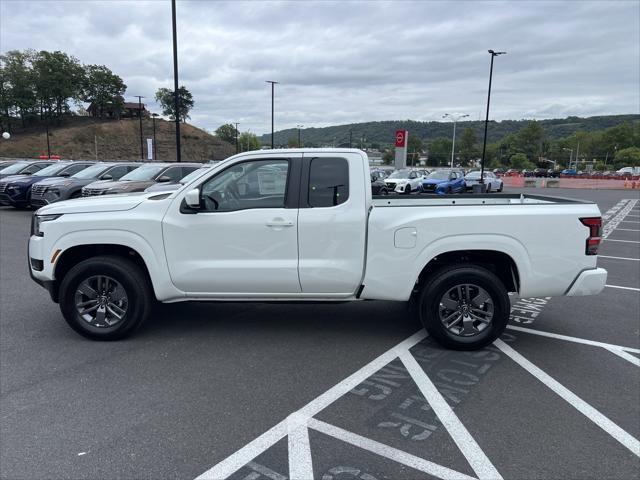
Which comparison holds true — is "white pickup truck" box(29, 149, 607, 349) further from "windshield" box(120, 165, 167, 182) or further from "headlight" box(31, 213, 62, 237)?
"windshield" box(120, 165, 167, 182)

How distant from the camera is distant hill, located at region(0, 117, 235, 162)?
8519cm

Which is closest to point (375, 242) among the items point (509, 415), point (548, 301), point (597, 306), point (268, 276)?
point (268, 276)

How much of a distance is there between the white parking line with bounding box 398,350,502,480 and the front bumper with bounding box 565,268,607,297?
5.49 feet

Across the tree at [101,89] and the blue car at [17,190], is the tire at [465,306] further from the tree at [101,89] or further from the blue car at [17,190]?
the tree at [101,89]

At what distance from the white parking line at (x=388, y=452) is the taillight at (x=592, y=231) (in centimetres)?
265

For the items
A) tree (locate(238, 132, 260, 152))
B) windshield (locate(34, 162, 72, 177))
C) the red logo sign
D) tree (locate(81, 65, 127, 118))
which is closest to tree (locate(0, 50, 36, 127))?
tree (locate(81, 65, 127, 118))

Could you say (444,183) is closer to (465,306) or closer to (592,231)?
(592,231)

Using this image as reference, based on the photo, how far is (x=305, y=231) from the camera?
4395 millimetres

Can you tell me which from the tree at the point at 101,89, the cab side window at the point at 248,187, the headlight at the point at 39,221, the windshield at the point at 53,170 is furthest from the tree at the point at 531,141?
the headlight at the point at 39,221

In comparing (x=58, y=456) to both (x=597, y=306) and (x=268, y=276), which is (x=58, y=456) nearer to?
(x=268, y=276)

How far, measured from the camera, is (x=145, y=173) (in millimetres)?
13977

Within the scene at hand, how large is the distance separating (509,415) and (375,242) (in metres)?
1.82

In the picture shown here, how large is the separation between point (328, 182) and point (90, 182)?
12000 millimetres

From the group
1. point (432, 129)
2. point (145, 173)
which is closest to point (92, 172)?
point (145, 173)
